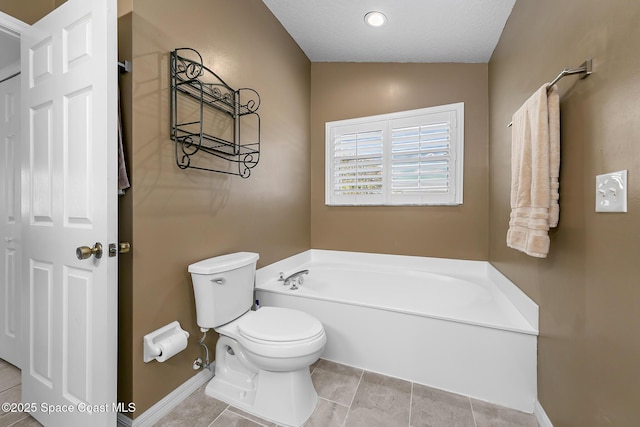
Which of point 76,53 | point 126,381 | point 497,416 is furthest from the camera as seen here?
point 497,416

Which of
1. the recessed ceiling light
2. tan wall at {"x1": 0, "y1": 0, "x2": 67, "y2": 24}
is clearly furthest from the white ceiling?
tan wall at {"x1": 0, "y1": 0, "x2": 67, "y2": 24}

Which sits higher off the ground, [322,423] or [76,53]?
Answer: [76,53]

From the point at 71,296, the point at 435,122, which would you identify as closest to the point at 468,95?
the point at 435,122

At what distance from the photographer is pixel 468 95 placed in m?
2.62

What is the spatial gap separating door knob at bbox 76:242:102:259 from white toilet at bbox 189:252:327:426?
0.47 m

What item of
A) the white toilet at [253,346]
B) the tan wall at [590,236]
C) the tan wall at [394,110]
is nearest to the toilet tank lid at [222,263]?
the white toilet at [253,346]

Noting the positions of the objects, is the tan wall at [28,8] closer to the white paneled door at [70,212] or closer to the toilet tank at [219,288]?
the white paneled door at [70,212]

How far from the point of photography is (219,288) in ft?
5.29

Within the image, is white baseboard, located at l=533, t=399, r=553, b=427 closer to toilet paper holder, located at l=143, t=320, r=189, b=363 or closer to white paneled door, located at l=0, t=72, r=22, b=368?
toilet paper holder, located at l=143, t=320, r=189, b=363

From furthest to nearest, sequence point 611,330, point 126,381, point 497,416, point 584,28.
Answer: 1. point 497,416
2. point 126,381
3. point 584,28
4. point 611,330

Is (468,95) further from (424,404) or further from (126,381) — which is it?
(126,381)

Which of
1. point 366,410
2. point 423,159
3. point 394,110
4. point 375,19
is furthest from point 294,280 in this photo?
point 375,19

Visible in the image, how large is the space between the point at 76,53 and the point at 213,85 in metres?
0.68

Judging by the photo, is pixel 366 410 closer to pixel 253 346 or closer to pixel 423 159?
pixel 253 346
